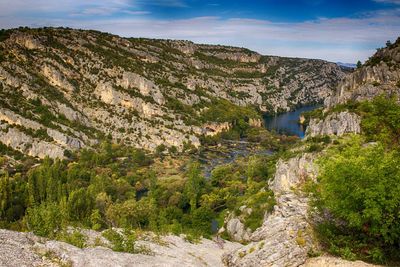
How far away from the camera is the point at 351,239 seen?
1144 inches

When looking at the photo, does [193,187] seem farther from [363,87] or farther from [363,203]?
[363,203]

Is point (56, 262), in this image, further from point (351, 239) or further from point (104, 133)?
point (104, 133)

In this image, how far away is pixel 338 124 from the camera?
89.3 metres

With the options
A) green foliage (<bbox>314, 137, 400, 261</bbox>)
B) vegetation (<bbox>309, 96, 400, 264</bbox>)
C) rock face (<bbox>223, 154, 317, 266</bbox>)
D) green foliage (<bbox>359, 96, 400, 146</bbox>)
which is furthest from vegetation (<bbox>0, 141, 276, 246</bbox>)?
green foliage (<bbox>359, 96, 400, 146</bbox>)

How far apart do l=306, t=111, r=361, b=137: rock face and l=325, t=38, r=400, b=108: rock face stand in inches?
401

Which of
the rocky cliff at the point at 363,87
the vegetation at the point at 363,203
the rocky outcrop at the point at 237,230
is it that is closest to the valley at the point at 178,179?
the vegetation at the point at 363,203

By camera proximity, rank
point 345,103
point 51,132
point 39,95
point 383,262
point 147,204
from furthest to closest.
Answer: point 39,95 < point 51,132 < point 345,103 < point 147,204 < point 383,262

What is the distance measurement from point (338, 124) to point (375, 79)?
24315 mm

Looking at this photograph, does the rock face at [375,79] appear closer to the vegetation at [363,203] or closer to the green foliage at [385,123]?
the green foliage at [385,123]

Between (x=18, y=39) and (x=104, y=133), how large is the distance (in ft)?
229

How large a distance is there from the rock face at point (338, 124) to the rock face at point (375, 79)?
10.2m

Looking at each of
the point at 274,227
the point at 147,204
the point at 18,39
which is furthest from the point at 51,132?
the point at 274,227

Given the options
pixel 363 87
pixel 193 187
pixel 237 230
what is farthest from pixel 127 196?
pixel 363 87

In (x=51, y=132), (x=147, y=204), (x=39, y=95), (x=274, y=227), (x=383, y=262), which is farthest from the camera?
(x=39, y=95)
